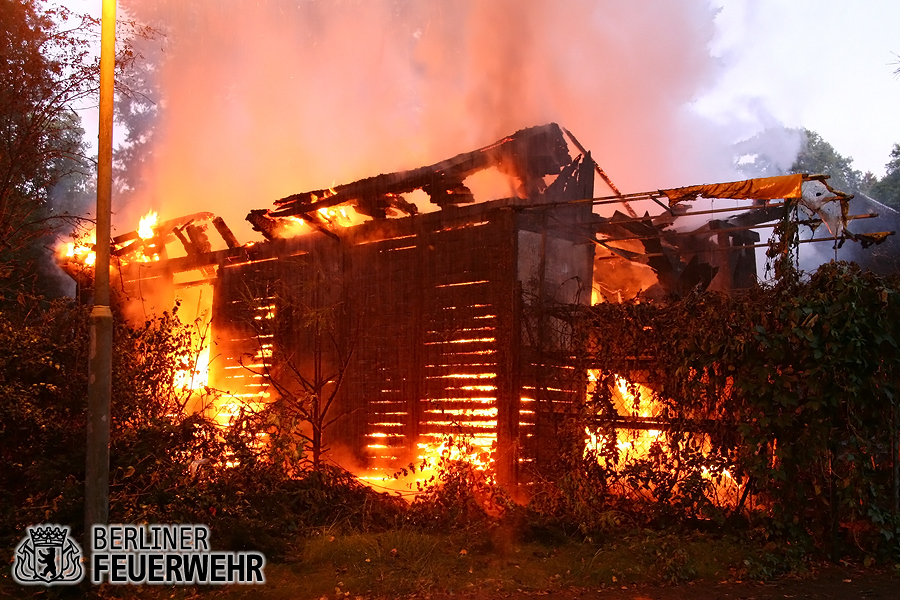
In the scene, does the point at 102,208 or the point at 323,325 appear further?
the point at 323,325

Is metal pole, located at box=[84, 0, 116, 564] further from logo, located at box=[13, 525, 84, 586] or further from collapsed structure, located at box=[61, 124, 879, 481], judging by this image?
collapsed structure, located at box=[61, 124, 879, 481]

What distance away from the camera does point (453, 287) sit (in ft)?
41.4

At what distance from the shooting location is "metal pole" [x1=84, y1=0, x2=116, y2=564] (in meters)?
7.45

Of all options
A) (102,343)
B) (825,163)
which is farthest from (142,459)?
(825,163)

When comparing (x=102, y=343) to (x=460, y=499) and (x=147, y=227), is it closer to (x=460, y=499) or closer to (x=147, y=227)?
(x=460, y=499)

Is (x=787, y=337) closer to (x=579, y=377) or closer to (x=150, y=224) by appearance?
(x=579, y=377)

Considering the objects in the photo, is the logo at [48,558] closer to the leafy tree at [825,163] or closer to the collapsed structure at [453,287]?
the collapsed structure at [453,287]

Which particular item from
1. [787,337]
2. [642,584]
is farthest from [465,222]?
Result: [642,584]

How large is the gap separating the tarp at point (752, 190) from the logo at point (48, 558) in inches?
340

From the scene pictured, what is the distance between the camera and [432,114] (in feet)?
67.5

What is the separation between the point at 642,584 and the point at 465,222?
6.73m

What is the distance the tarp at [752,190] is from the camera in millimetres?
10406

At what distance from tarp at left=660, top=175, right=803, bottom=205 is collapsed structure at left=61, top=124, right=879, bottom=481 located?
0.02 metres

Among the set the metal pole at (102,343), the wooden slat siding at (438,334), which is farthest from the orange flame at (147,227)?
the metal pole at (102,343)
